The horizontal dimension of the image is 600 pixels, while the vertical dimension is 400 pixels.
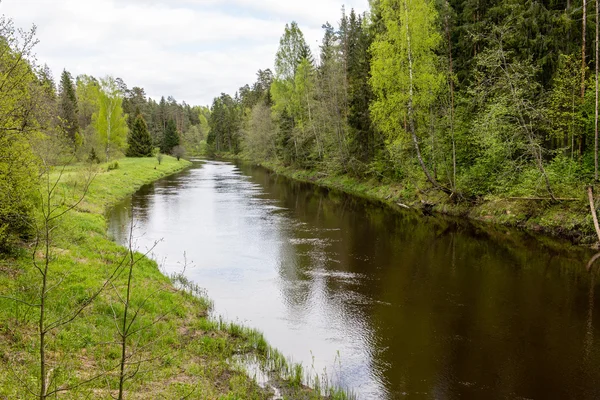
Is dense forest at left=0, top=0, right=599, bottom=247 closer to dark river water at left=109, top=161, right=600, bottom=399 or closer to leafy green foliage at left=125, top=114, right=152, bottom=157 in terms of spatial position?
dark river water at left=109, top=161, right=600, bottom=399

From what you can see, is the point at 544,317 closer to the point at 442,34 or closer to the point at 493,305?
the point at 493,305

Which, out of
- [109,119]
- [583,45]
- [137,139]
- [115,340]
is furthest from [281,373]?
[137,139]

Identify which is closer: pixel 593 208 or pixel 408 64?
pixel 593 208

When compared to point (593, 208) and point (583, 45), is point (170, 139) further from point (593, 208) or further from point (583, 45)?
point (593, 208)

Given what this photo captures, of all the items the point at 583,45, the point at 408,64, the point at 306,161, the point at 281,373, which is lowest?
the point at 281,373

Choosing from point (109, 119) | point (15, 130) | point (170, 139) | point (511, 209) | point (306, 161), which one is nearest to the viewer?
point (15, 130)

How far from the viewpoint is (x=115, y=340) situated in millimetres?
8281

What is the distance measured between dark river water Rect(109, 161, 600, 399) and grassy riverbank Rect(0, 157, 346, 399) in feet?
3.25

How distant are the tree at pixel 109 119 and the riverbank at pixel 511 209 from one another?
35394 mm

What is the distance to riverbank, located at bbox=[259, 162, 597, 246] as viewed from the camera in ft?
57.8

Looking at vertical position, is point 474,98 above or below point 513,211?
above

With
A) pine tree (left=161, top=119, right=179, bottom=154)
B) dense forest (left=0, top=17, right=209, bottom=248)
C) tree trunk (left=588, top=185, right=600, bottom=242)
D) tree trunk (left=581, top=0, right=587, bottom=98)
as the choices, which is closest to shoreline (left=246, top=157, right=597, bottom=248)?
tree trunk (left=588, top=185, right=600, bottom=242)

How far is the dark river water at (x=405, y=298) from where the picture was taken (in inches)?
322

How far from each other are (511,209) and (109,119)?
48.6m
